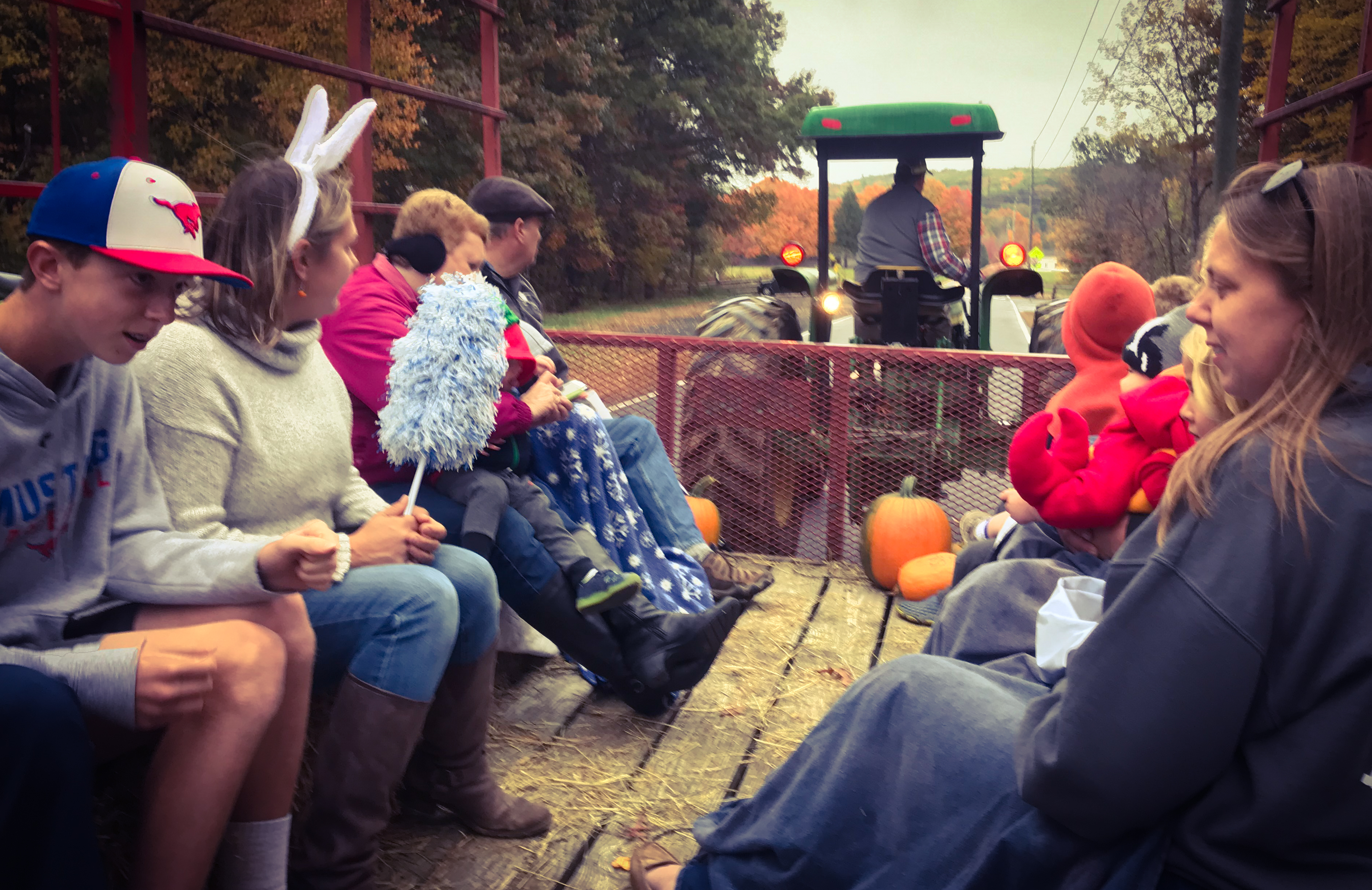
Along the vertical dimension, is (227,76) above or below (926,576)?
above

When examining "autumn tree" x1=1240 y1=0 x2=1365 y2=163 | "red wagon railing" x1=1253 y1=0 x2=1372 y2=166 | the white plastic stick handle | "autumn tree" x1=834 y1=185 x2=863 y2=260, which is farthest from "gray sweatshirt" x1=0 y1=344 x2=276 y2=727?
"autumn tree" x1=834 y1=185 x2=863 y2=260

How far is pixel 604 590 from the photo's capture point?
284 cm

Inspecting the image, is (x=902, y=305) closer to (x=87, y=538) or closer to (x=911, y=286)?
(x=911, y=286)

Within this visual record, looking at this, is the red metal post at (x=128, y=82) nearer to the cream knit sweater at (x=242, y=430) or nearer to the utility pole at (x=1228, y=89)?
the cream knit sweater at (x=242, y=430)

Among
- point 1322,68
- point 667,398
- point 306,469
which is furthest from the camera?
point 1322,68

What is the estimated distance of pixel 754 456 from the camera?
4.73 m

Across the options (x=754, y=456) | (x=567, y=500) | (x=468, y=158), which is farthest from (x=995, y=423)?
(x=468, y=158)

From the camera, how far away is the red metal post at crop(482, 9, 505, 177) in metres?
5.19

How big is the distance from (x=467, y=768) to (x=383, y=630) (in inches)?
20.8

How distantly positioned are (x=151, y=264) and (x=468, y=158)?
674 inches

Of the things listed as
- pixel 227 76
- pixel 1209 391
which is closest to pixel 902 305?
pixel 1209 391

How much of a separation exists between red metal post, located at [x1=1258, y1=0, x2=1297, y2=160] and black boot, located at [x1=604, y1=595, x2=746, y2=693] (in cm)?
306

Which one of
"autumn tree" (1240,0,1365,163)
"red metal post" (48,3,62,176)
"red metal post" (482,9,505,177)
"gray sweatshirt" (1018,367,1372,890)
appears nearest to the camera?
"gray sweatshirt" (1018,367,1372,890)

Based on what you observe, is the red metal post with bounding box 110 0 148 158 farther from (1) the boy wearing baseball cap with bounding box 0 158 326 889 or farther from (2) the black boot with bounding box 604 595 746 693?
(2) the black boot with bounding box 604 595 746 693
